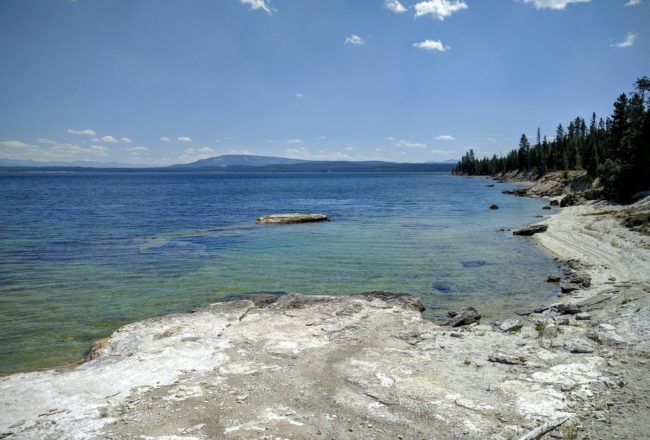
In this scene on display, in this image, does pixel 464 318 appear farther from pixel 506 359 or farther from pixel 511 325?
pixel 506 359

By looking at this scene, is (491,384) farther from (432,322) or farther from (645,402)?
(432,322)

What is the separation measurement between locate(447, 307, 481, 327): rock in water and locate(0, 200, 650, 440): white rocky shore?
54 centimetres

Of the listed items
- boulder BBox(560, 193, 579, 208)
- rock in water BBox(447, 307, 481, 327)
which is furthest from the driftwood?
boulder BBox(560, 193, 579, 208)

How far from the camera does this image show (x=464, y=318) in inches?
613

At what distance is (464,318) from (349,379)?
22.4 feet

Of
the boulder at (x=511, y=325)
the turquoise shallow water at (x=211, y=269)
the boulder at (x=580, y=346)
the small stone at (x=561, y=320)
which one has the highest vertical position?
the boulder at (x=580, y=346)

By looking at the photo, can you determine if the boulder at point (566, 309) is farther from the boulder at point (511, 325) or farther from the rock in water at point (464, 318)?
the rock in water at point (464, 318)

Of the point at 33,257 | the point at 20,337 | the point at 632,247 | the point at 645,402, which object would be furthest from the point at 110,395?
the point at 632,247

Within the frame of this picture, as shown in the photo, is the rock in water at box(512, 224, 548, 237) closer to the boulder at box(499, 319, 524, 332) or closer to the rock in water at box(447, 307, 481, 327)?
the rock in water at box(447, 307, 481, 327)

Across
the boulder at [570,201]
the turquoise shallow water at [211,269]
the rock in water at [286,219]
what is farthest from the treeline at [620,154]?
the rock in water at [286,219]

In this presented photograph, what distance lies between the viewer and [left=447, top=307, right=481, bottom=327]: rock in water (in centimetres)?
1550

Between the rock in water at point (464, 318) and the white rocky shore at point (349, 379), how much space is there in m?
0.54

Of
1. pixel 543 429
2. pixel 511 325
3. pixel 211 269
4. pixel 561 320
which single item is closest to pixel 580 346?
pixel 511 325

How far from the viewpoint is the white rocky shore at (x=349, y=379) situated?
8.44 metres
